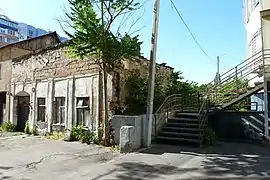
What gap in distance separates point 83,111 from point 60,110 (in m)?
1.96

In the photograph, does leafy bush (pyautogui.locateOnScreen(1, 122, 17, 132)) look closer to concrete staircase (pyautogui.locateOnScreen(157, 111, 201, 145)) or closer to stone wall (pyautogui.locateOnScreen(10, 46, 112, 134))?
stone wall (pyautogui.locateOnScreen(10, 46, 112, 134))

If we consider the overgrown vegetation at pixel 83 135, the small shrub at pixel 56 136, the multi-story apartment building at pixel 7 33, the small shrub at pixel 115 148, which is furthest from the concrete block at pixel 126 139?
the multi-story apartment building at pixel 7 33

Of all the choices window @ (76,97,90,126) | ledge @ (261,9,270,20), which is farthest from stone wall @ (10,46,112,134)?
ledge @ (261,9,270,20)

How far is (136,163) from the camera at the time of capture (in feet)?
27.0

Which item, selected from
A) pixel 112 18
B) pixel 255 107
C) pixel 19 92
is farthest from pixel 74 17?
pixel 255 107

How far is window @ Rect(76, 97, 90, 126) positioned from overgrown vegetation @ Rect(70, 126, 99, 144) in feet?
1.41

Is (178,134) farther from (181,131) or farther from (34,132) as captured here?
(34,132)

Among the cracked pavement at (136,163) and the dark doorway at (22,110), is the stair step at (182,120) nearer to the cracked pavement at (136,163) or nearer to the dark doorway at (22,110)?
the cracked pavement at (136,163)

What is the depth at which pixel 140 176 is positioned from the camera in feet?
22.6

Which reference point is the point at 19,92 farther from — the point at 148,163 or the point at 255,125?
the point at 255,125

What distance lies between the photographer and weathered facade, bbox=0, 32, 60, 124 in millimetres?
18922

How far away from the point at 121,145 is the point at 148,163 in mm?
1981

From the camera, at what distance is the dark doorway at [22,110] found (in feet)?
57.4

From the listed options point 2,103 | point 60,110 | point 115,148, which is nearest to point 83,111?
point 60,110
